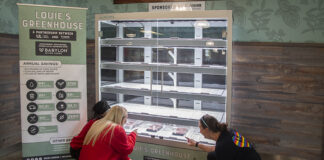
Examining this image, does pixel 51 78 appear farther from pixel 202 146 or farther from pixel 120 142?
pixel 202 146

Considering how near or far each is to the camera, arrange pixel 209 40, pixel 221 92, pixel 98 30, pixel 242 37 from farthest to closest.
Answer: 1. pixel 242 37
2. pixel 98 30
3. pixel 221 92
4. pixel 209 40

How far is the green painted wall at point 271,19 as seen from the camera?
10.3ft

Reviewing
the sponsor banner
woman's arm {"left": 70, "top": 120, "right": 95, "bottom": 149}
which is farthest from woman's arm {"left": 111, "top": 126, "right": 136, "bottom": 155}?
the sponsor banner

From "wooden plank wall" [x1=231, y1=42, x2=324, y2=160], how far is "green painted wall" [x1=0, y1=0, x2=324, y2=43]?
113 mm

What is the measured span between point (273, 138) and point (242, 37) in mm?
1351

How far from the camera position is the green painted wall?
10.3 ft

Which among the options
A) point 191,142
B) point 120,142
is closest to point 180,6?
point 191,142

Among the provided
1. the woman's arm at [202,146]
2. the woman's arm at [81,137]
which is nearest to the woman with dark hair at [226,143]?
the woman's arm at [202,146]

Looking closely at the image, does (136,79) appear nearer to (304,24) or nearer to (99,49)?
(99,49)

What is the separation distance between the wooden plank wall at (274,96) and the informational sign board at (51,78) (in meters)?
0.82

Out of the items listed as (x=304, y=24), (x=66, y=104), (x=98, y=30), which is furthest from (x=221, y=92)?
(x=66, y=104)

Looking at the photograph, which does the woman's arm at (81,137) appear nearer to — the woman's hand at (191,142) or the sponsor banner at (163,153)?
the sponsor banner at (163,153)

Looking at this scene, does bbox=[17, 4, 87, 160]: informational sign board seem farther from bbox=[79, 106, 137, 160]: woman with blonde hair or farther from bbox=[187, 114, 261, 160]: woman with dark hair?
bbox=[187, 114, 261, 160]: woman with dark hair

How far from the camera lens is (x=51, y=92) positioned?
3.04m
